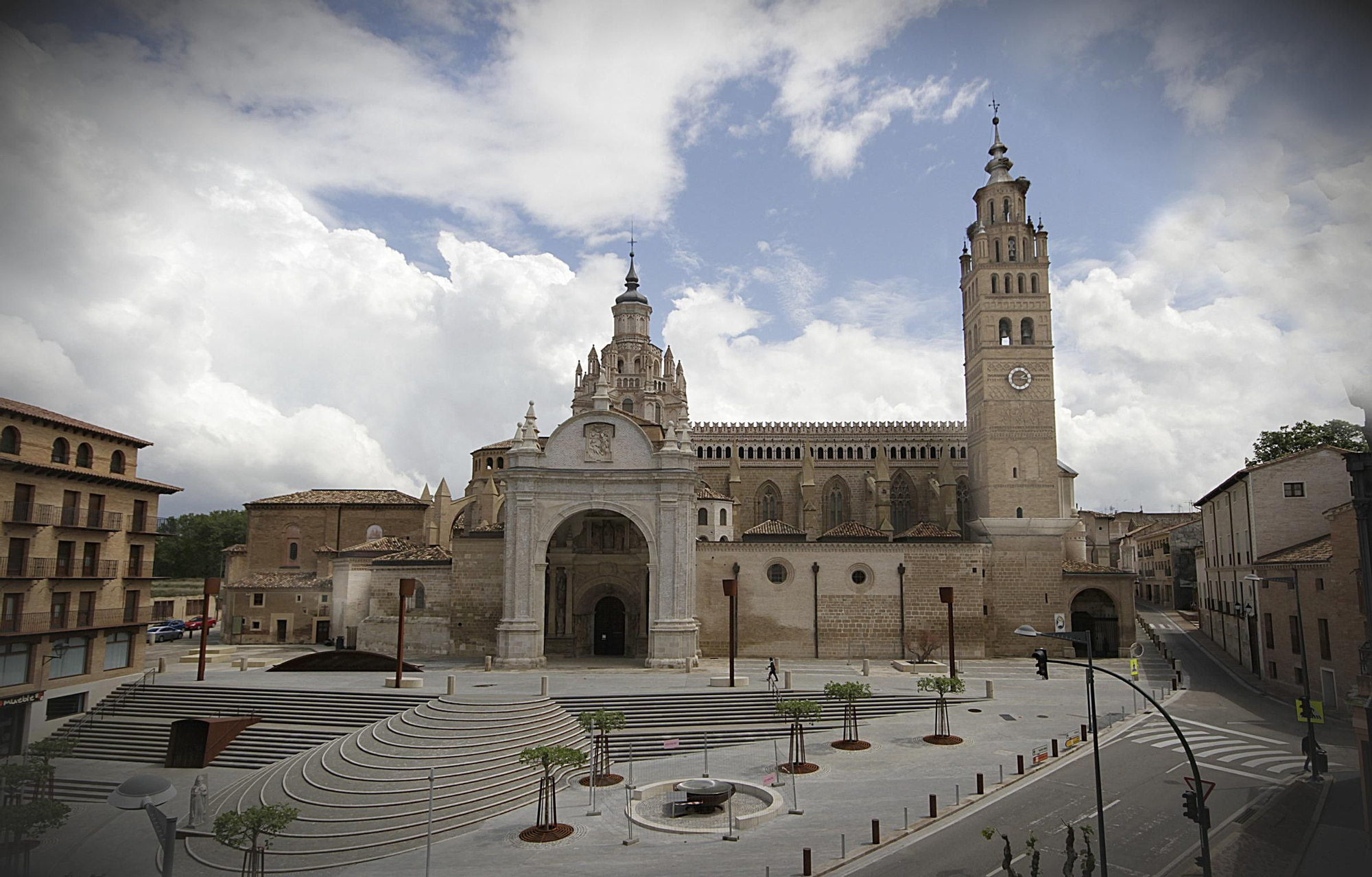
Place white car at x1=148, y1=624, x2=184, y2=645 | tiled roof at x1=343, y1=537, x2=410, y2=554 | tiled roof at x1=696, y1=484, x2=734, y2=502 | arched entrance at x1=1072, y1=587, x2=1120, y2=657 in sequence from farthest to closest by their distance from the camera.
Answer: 1. white car at x1=148, y1=624, x2=184, y2=645
2. tiled roof at x1=696, y1=484, x2=734, y2=502
3. tiled roof at x1=343, y1=537, x2=410, y2=554
4. arched entrance at x1=1072, y1=587, x2=1120, y2=657

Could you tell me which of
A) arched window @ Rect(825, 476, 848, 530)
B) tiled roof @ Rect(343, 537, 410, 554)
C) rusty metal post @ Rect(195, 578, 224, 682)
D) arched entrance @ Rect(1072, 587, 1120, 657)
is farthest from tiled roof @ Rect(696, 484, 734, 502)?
rusty metal post @ Rect(195, 578, 224, 682)

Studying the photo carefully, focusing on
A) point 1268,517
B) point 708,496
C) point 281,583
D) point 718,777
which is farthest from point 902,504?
point 718,777

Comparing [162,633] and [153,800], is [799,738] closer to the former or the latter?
[153,800]

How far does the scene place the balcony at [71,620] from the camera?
26469 millimetres

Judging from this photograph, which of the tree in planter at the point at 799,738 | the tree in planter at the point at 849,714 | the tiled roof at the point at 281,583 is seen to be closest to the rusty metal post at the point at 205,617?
the tiled roof at the point at 281,583

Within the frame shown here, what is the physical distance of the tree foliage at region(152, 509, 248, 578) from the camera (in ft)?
268

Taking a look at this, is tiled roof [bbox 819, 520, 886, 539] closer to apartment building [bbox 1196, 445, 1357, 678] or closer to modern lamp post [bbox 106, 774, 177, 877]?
apartment building [bbox 1196, 445, 1357, 678]

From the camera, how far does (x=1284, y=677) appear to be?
3534cm

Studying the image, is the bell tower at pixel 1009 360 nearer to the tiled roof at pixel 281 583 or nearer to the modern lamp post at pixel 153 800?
the tiled roof at pixel 281 583

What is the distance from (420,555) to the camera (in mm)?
44625

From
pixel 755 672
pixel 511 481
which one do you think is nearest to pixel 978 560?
pixel 755 672

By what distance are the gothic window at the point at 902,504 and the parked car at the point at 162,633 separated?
50278 millimetres

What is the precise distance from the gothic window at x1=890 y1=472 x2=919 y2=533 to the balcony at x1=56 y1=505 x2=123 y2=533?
4751cm

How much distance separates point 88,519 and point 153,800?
22.7 meters
